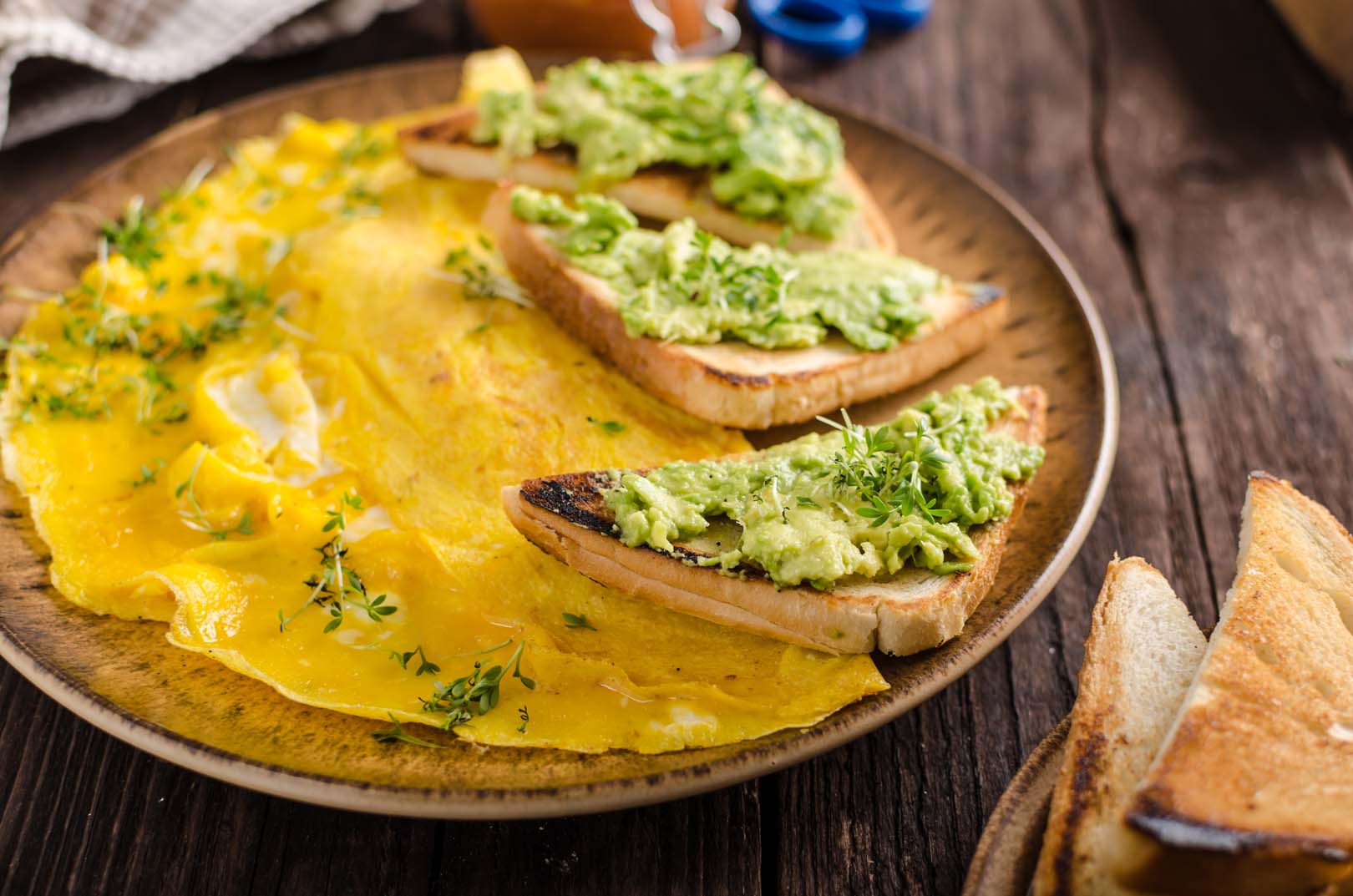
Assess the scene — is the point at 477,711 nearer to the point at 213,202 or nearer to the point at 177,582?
the point at 177,582

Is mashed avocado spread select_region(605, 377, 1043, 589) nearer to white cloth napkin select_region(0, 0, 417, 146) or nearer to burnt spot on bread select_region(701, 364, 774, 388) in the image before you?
burnt spot on bread select_region(701, 364, 774, 388)

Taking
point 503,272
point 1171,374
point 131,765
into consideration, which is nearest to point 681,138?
point 503,272

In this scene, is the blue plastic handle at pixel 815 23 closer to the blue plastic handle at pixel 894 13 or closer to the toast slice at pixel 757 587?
the blue plastic handle at pixel 894 13

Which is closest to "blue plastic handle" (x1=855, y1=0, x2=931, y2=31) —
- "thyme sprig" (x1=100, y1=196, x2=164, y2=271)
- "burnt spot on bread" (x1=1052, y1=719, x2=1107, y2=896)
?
"thyme sprig" (x1=100, y1=196, x2=164, y2=271)

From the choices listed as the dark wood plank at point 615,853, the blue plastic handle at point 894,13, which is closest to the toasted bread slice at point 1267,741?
the dark wood plank at point 615,853

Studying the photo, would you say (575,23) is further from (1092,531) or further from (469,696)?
(469,696)

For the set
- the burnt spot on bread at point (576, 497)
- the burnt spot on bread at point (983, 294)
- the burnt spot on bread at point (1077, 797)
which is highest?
the burnt spot on bread at point (983, 294)
